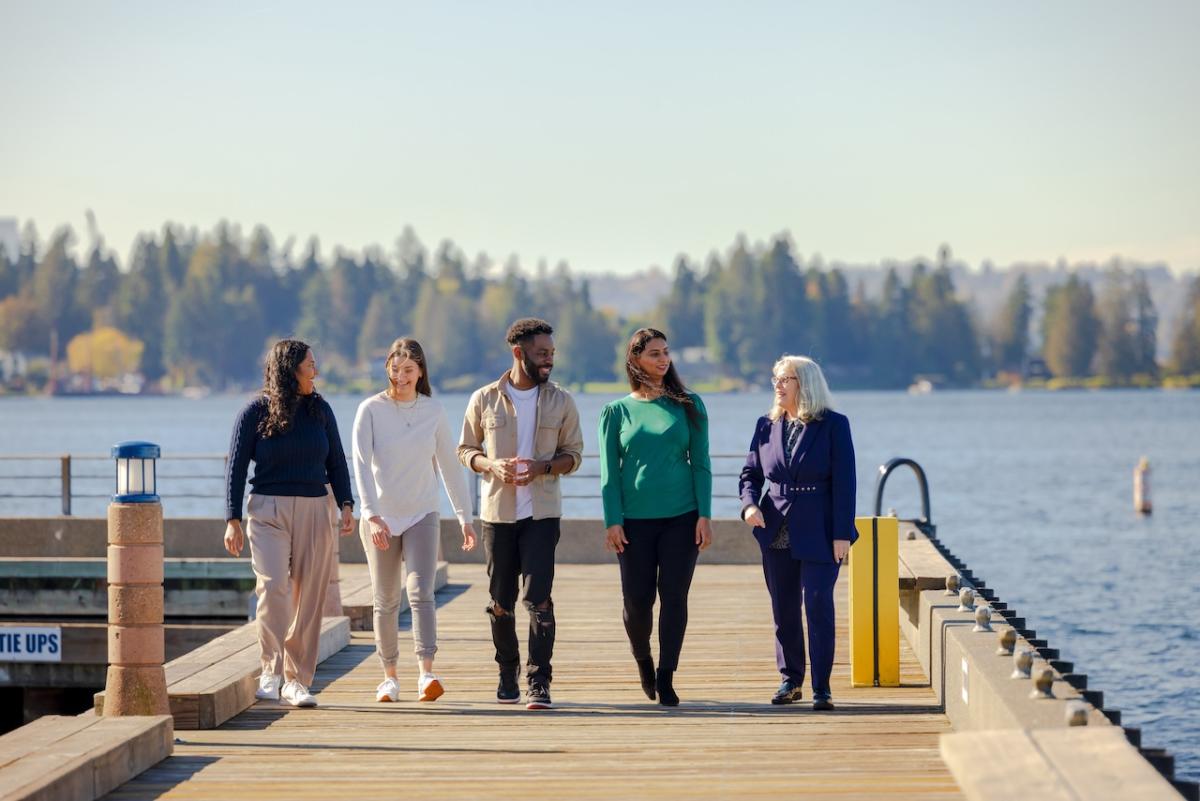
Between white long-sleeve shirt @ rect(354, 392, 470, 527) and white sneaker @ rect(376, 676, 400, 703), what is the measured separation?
0.77m

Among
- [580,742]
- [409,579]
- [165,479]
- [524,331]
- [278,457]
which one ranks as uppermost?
[524,331]

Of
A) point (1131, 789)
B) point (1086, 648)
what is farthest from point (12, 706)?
point (1086, 648)

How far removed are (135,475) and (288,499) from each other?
0.89 meters

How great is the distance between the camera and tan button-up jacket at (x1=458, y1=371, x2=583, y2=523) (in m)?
8.60

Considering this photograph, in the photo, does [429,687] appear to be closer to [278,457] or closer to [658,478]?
[278,457]

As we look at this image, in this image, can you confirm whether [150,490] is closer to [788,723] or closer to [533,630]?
[533,630]

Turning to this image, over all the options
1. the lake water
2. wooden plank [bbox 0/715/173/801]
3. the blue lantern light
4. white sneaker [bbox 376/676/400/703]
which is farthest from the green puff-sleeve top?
the lake water

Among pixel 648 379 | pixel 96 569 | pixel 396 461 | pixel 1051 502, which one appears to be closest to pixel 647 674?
pixel 648 379

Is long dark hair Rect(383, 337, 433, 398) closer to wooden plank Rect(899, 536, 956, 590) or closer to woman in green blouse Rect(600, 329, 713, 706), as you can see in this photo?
woman in green blouse Rect(600, 329, 713, 706)

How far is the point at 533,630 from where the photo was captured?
8.72 m

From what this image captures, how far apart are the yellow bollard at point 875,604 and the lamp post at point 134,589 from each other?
133 inches

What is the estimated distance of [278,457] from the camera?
28.0 feet

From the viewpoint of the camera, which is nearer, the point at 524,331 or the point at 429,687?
the point at 524,331

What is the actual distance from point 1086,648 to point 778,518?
17200mm
